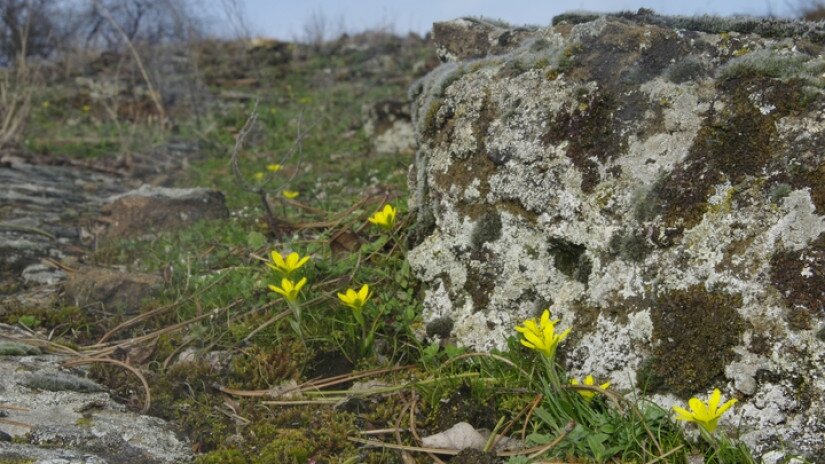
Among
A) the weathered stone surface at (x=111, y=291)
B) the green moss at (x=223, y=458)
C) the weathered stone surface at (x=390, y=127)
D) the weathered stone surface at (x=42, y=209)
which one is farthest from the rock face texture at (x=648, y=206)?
the weathered stone surface at (x=390, y=127)

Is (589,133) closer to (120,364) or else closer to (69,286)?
(120,364)

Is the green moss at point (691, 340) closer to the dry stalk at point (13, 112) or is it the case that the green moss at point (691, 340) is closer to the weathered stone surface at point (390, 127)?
the weathered stone surface at point (390, 127)

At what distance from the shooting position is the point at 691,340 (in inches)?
103

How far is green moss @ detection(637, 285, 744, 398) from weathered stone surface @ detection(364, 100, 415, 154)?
649cm

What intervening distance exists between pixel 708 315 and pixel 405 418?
3.55ft

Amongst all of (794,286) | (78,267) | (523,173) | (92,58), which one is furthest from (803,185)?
(92,58)

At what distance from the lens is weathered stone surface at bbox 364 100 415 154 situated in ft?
30.5

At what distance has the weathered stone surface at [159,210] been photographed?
5.89 m

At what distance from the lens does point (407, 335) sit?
10.8 ft

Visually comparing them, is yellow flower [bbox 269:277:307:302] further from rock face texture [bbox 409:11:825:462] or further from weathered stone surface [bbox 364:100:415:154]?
weathered stone surface [bbox 364:100:415:154]

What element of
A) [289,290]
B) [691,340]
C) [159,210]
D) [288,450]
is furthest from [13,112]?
[691,340]

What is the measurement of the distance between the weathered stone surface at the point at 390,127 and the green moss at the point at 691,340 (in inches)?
255

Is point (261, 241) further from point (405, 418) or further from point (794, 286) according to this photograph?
point (794, 286)

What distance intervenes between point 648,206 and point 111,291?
2818 millimetres
